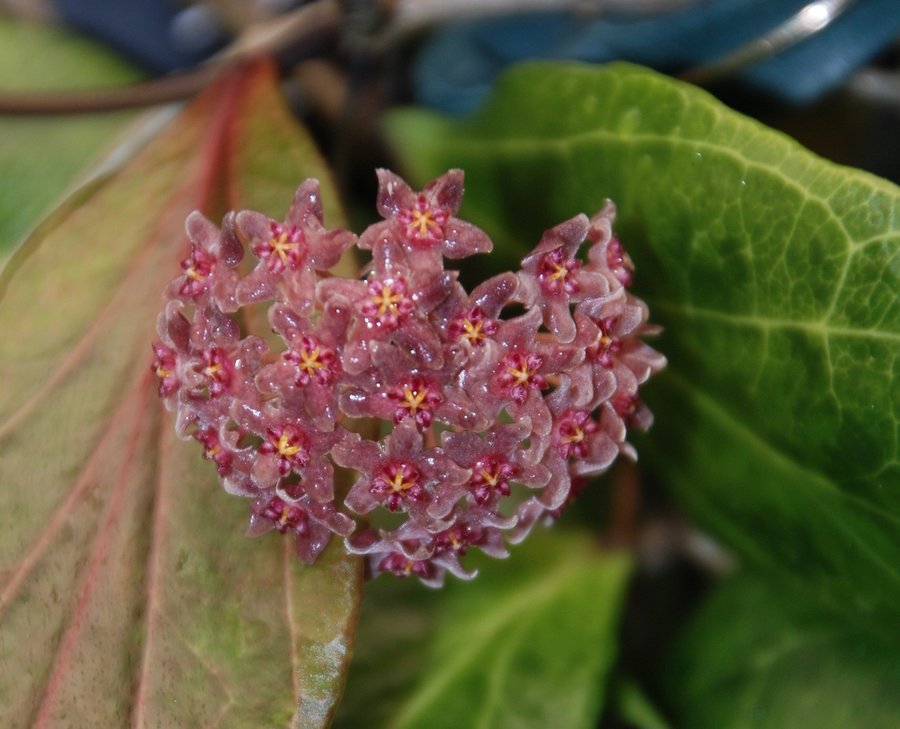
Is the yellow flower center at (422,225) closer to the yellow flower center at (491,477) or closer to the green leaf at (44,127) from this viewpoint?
the yellow flower center at (491,477)

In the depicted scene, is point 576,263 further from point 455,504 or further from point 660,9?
point 660,9

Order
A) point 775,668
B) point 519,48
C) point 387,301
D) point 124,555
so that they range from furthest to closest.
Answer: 1. point 519,48
2. point 775,668
3. point 124,555
4. point 387,301

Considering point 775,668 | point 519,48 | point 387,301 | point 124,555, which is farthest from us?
point 519,48

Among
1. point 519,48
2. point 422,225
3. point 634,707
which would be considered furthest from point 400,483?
point 519,48

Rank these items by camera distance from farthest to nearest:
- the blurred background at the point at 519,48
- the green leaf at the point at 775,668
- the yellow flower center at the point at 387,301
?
1. the blurred background at the point at 519,48
2. the green leaf at the point at 775,668
3. the yellow flower center at the point at 387,301

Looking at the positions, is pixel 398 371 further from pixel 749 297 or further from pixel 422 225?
pixel 749 297

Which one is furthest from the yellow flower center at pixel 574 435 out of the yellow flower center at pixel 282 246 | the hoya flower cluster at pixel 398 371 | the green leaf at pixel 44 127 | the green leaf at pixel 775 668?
the green leaf at pixel 44 127
